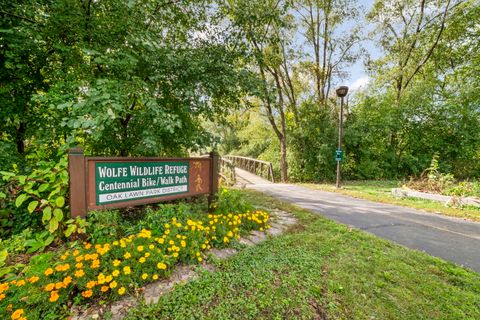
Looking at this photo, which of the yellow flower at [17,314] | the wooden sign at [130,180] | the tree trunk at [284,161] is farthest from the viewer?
the tree trunk at [284,161]

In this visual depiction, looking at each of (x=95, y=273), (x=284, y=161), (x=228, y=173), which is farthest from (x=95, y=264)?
(x=284, y=161)

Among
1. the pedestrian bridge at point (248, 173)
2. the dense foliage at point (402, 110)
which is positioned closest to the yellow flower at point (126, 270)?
the pedestrian bridge at point (248, 173)

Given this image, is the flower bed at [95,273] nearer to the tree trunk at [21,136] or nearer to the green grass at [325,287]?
the green grass at [325,287]

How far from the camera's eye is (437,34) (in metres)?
10.3

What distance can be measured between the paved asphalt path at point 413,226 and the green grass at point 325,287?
435mm

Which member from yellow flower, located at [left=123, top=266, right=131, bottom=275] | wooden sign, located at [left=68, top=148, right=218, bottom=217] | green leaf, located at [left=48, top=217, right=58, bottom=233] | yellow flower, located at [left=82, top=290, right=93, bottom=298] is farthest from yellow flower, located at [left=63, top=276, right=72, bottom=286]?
wooden sign, located at [left=68, top=148, right=218, bottom=217]

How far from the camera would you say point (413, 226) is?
3.64 metres

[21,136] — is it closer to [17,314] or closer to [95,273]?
[95,273]

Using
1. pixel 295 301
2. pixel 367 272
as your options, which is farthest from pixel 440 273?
pixel 295 301

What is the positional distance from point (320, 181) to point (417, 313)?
8496 mm

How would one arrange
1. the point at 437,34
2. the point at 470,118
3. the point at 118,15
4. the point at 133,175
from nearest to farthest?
the point at 133,175
the point at 118,15
the point at 470,118
the point at 437,34

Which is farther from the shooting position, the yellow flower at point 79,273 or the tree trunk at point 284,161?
the tree trunk at point 284,161

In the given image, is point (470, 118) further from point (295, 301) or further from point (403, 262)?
point (295, 301)

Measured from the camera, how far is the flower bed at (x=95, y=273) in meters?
1.39
